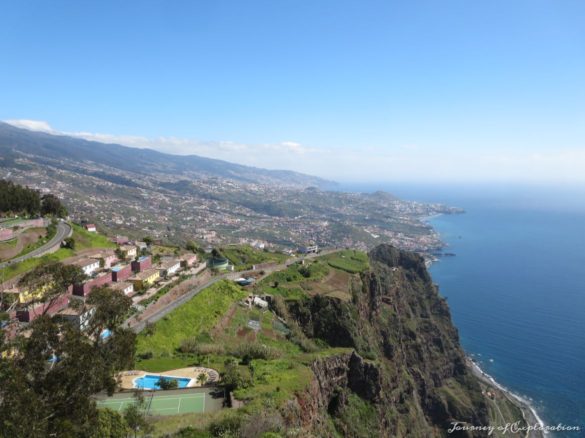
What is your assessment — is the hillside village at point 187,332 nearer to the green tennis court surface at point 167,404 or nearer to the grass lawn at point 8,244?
the green tennis court surface at point 167,404

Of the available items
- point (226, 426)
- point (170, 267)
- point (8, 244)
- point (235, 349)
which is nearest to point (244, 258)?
point (170, 267)

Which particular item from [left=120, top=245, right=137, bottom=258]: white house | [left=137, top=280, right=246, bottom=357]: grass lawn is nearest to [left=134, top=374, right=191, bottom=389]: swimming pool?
[left=137, top=280, right=246, bottom=357]: grass lawn

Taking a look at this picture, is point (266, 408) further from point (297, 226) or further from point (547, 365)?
point (297, 226)

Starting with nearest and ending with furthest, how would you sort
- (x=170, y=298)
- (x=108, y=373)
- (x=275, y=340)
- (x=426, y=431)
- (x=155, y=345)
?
(x=108, y=373) → (x=155, y=345) → (x=275, y=340) → (x=170, y=298) → (x=426, y=431)

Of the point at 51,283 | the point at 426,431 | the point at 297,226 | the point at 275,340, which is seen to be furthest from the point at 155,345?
the point at 297,226

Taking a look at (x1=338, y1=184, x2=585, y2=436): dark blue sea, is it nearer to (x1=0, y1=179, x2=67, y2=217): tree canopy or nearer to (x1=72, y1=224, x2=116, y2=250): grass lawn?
(x1=72, y1=224, x2=116, y2=250): grass lawn

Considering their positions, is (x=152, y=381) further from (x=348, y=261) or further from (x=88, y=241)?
(x=348, y=261)

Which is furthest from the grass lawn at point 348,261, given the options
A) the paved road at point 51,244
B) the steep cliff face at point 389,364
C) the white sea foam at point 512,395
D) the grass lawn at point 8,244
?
the grass lawn at point 8,244
